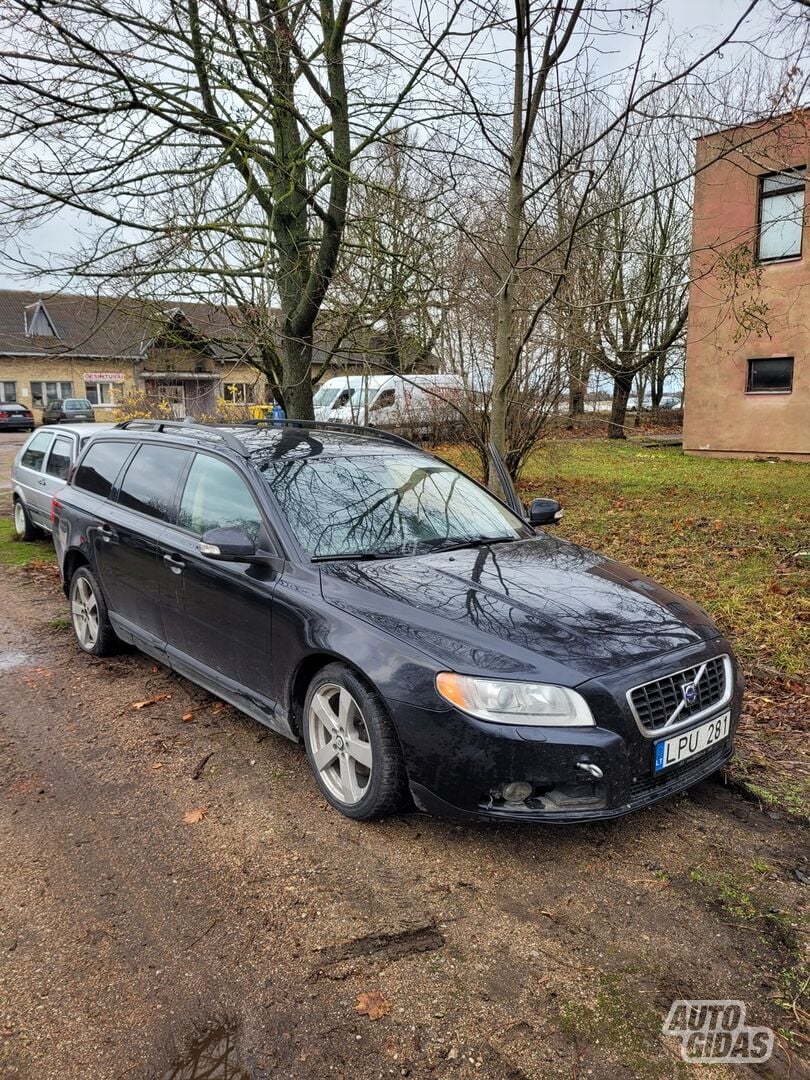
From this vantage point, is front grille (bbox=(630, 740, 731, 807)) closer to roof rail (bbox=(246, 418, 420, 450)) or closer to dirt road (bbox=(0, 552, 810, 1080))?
Result: dirt road (bbox=(0, 552, 810, 1080))

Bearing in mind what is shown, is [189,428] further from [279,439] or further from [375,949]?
[375,949]

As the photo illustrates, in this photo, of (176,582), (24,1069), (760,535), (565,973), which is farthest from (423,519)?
(760,535)

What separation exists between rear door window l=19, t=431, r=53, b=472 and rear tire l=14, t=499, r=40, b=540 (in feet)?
1.88

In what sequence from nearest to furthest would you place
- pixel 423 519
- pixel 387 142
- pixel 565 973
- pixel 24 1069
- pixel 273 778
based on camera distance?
pixel 24 1069
pixel 565 973
pixel 273 778
pixel 423 519
pixel 387 142

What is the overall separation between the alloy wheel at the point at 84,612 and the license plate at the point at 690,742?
405cm

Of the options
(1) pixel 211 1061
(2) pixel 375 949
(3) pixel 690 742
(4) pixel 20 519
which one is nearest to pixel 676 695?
(3) pixel 690 742

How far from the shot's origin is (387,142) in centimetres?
766

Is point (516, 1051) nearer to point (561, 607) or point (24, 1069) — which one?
point (24, 1069)

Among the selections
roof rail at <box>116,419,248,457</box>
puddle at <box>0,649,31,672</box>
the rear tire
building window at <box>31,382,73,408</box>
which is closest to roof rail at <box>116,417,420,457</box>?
roof rail at <box>116,419,248,457</box>

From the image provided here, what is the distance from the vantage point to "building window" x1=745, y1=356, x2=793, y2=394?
17438 millimetres

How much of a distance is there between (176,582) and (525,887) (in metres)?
2.57

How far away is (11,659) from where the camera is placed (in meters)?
5.59

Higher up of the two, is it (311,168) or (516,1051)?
(311,168)

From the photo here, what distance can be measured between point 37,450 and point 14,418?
2924cm
